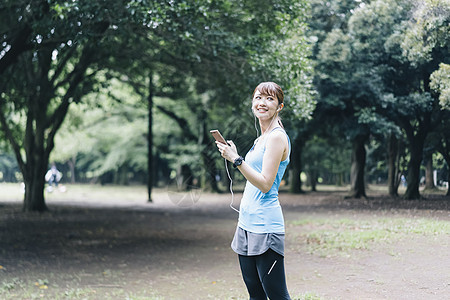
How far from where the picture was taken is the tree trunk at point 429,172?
21.5ft

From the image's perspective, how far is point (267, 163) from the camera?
2971 mm

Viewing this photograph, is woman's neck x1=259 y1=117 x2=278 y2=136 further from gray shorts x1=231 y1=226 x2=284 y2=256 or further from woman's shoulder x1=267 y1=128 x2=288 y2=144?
gray shorts x1=231 y1=226 x2=284 y2=256

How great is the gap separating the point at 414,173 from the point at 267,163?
5187mm

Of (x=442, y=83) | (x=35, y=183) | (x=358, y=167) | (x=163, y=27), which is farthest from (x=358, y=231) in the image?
(x=35, y=183)

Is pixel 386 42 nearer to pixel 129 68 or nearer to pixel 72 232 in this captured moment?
pixel 72 232

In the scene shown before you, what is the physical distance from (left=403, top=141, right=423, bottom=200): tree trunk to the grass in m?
0.46

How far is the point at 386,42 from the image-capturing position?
8281 mm

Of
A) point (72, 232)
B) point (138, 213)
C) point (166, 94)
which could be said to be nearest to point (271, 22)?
point (72, 232)

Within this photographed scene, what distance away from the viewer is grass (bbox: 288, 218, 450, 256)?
20.0ft

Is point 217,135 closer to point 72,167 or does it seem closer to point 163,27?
A: point 163,27

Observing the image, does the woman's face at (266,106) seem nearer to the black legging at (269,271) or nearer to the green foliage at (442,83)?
the black legging at (269,271)

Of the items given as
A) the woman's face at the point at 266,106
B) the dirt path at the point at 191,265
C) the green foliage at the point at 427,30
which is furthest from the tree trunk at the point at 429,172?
the woman's face at the point at 266,106

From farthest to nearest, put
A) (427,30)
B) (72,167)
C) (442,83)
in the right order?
(72,167)
(427,30)
(442,83)

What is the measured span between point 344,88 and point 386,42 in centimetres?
473
